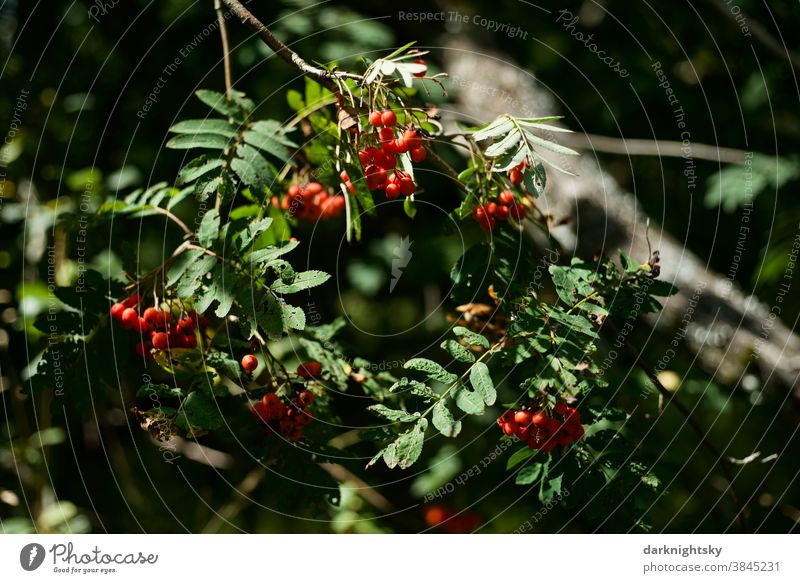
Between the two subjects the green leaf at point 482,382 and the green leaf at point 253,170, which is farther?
the green leaf at point 253,170

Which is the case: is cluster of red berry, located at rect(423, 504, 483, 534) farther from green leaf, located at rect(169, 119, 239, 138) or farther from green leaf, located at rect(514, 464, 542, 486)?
green leaf, located at rect(169, 119, 239, 138)

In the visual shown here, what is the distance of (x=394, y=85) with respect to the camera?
1152mm

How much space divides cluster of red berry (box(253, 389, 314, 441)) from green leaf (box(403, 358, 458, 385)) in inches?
8.6

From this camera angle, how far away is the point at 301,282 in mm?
1123

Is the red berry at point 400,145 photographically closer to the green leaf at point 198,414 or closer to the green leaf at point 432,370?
the green leaf at point 432,370

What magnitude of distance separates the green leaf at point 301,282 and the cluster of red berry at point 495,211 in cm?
32

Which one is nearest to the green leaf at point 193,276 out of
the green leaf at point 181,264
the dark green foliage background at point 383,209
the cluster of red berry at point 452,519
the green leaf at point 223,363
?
the green leaf at point 181,264

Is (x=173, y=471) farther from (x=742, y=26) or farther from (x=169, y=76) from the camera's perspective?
(x=742, y=26)

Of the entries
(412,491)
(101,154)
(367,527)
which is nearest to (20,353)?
(101,154)

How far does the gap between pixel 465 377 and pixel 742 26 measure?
1.86 metres

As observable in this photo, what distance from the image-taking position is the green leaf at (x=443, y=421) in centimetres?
110

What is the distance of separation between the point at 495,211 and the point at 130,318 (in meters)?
0.67

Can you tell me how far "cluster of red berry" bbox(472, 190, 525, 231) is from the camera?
4.15ft

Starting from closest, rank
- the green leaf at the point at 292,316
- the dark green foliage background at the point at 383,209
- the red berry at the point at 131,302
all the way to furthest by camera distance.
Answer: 1. the green leaf at the point at 292,316
2. the red berry at the point at 131,302
3. the dark green foliage background at the point at 383,209
